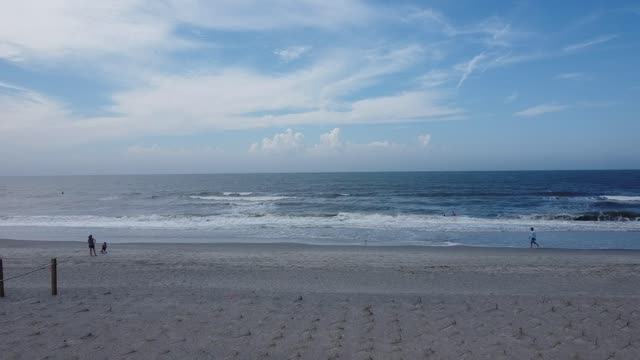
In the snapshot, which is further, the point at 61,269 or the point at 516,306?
the point at 61,269

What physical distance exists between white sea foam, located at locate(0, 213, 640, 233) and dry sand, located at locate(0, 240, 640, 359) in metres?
11.1

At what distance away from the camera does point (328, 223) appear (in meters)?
27.8

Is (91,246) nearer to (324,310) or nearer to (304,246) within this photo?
(304,246)

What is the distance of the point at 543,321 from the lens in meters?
7.66

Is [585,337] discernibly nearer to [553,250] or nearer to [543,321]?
[543,321]

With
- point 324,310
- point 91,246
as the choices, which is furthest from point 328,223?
point 324,310

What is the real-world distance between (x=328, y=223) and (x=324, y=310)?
19415 mm

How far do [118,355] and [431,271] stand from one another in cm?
931

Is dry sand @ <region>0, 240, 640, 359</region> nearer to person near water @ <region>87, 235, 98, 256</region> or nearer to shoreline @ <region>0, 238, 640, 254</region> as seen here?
person near water @ <region>87, 235, 98, 256</region>

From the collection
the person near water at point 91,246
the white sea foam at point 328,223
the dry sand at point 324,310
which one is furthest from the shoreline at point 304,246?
the white sea foam at point 328,223

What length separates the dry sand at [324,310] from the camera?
6.56 metres

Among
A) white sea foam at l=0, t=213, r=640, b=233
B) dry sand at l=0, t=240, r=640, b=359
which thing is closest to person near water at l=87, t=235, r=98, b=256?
dry sand at l=0, t=240, r=640, b=359

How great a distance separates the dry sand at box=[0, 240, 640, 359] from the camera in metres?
6.56

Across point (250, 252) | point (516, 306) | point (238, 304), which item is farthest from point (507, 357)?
point (250, 252)
